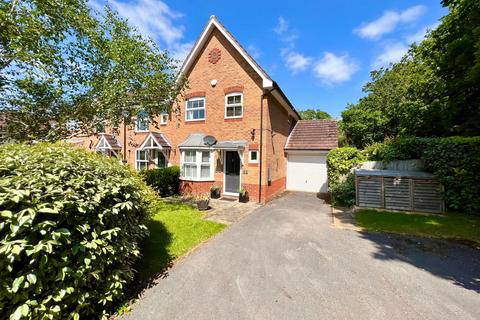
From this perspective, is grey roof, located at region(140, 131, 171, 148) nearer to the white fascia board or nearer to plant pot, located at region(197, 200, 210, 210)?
plant pot, located at region(197, 200, 210, 210)

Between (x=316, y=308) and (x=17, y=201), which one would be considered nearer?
(x=17, y=201)

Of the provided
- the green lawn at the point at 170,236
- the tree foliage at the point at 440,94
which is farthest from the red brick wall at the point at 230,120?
the tree foliage at the point at 440,94

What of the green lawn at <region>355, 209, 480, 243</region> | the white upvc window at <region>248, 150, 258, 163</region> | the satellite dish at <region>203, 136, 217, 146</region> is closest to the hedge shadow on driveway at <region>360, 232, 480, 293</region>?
the green lawn at <region>355, 209, 480, 243</region>

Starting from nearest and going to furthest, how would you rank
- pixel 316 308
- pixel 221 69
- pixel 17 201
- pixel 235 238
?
pixel 17 201 → pixel 316 308 → pixel 235 238 → pixel 221 69

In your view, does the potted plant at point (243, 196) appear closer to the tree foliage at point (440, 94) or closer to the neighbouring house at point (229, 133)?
the neighbouring house at point (229, 133)

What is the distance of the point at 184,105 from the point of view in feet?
45.5

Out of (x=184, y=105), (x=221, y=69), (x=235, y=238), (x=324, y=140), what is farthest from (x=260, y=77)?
(x=235, y=238)

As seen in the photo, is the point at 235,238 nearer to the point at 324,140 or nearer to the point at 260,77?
the point at 260,77

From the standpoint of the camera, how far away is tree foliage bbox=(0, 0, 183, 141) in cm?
614

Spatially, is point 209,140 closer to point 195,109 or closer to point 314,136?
point 195,109

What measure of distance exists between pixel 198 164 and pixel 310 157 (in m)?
7.86

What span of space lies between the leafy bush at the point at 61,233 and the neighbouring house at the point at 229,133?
23.4 feet

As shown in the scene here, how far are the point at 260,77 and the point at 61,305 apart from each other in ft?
36.8

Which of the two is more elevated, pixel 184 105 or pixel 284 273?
pixel 184 105
